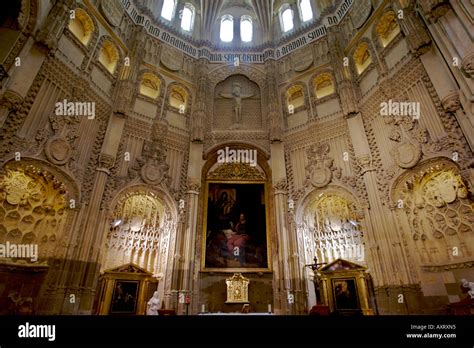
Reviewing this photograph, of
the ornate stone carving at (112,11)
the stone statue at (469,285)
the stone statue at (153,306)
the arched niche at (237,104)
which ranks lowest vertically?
the stone statue at (153,306)

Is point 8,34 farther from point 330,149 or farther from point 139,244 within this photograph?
point 330,149

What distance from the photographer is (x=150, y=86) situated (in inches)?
637

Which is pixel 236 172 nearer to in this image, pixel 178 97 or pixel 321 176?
pixel 321 176

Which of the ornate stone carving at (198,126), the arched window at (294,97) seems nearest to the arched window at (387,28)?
the arched window at (294,97)

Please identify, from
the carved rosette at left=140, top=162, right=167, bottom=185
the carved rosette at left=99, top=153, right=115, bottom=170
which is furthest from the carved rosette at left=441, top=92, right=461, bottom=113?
the carved rosette at left=99, top=153, right=115, bottom=170

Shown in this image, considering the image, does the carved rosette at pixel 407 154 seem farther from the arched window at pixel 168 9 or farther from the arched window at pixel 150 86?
the arched window at pixel 168 9

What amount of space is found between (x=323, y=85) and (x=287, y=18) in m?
7.10

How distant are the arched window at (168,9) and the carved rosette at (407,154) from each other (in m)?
17.2

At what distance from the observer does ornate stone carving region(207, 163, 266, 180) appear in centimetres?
1484

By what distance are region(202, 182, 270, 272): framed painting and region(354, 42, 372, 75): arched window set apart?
8.65 metres

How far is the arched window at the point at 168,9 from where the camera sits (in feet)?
60.0

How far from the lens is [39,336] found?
2.17 meters

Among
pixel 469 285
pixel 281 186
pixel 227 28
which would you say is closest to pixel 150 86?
pixel 227 28

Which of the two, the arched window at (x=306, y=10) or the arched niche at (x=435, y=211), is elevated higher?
the arched window at (x=306, y=10)
